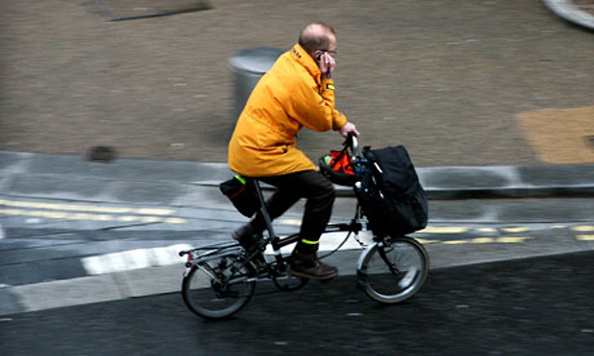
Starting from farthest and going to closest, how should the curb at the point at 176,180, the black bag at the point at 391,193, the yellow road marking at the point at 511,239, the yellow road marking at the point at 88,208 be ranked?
the curb at the point at 176,180 → the yellow road marking at the point at 88,208 → the yellow road marking at the point at 511,239 → the black bag at the point at 391,193

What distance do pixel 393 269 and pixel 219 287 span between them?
4.14 feet

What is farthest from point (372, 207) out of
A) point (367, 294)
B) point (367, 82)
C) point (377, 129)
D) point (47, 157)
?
point (367, 82)

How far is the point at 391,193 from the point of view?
19.7 ft

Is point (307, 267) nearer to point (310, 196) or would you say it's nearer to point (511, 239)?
point (310, 196)

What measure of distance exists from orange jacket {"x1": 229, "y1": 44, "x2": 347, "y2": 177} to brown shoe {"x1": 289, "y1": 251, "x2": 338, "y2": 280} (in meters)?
0.67

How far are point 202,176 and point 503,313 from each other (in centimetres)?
343

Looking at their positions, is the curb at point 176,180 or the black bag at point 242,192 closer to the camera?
the black bag at point 242,192

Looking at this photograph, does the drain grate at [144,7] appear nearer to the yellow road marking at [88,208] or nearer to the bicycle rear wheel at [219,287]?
the yellow road marking at [88,208]

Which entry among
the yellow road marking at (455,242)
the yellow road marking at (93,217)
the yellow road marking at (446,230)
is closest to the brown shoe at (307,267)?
the yellow road marking at (455,242)

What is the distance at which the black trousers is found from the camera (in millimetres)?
5945

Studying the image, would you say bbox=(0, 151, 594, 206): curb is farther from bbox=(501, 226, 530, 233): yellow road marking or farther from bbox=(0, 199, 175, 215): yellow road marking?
bbox=(501, 226, 530, 233): yellow road marking

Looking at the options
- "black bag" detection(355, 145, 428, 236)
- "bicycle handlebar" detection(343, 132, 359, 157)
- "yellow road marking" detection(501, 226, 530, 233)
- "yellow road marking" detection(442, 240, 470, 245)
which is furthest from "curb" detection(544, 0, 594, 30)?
"bicycle handlebar" detection(343, 132, 359, 157)

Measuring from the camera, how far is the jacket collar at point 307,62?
570 centimetres

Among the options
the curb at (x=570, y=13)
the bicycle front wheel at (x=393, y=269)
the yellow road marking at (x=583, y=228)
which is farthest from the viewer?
the curb at (x=570, y=13)
